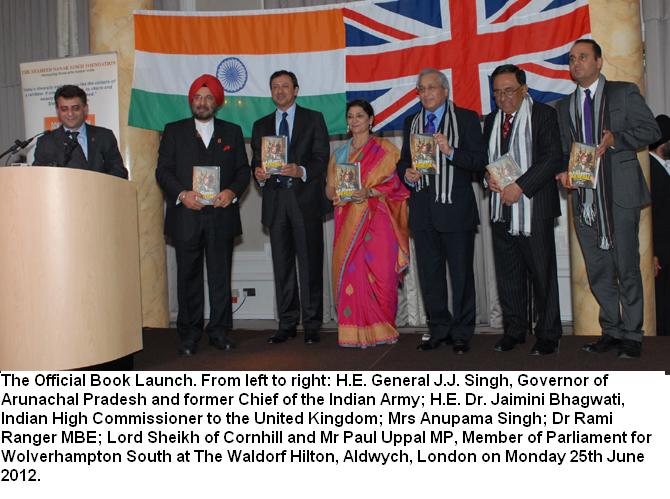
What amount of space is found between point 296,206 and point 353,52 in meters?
1.39

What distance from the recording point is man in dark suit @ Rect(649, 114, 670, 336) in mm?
4566

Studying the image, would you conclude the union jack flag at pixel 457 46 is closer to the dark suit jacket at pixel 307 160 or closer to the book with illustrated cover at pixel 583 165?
the dark suit jacket at pixel 307 160

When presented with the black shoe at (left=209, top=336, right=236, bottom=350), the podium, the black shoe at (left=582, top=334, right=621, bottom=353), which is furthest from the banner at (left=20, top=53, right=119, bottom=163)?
the black shoe at (left=582, top=334, right=621, bottom=353)

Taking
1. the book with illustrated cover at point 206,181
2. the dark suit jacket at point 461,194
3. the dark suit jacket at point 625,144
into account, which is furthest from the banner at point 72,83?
the dark suit jacket at point 625,144

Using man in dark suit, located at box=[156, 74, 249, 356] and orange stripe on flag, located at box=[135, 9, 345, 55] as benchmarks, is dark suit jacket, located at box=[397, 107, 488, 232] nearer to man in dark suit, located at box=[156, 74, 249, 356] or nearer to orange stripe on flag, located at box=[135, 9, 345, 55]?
man in dark suit, located at box=[156, 74, 249, 356]

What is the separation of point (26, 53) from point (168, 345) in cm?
404

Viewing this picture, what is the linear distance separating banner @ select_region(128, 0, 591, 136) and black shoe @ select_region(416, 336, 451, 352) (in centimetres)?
160

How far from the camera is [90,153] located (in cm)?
446

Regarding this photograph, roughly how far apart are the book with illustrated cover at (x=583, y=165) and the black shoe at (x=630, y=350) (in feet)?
2.76

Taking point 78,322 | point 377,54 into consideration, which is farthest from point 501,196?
point 78,322

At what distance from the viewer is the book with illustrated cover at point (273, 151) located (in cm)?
431

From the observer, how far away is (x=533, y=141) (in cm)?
389

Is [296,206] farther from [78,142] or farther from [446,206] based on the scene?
[78,142]
